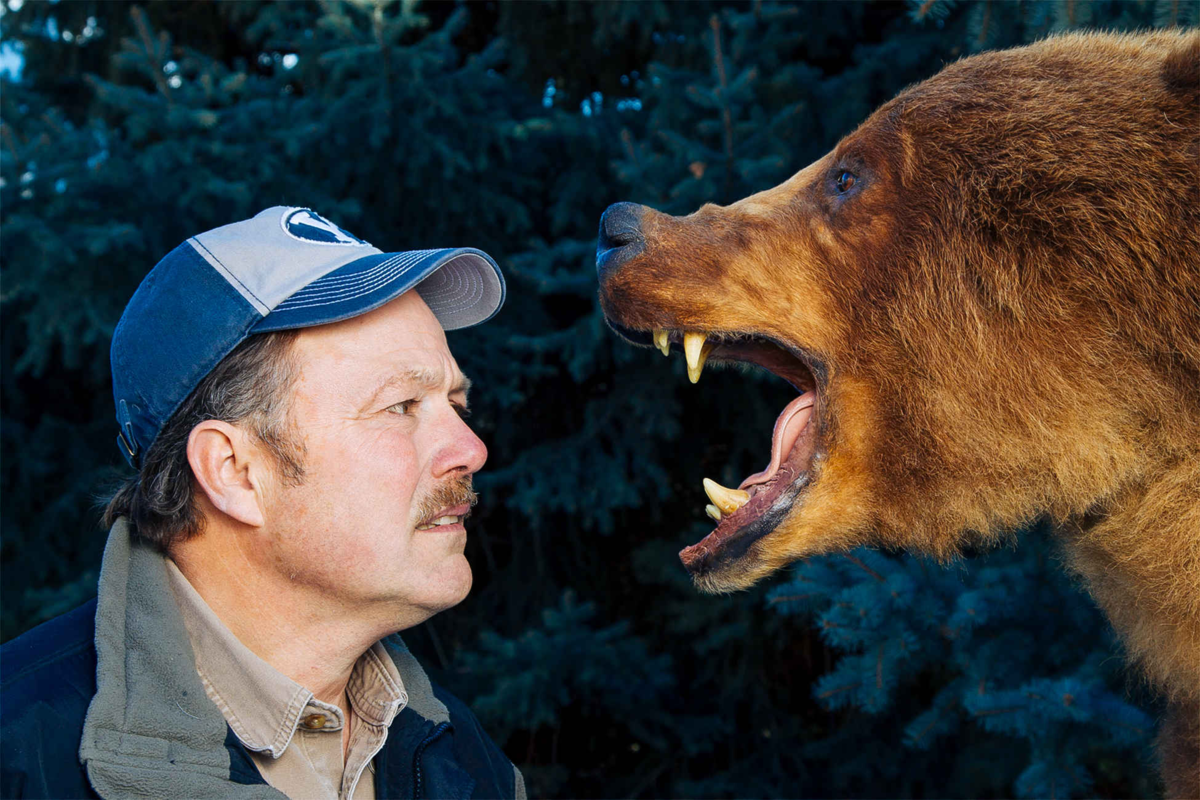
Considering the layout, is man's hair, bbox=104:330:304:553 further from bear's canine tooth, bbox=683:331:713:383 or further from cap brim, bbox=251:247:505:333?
bear's canine tooth, bbox=683:331:713:383

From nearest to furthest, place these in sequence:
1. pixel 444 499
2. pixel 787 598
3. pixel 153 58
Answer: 1. pixel 444 499
2. pixel 787 598
3. pixel 153 58

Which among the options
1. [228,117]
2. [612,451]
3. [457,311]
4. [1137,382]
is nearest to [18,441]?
[228,117]

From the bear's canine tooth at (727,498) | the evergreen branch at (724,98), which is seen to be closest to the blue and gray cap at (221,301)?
the bear's canine tooth at (727,498)

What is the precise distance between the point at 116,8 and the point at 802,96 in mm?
3523

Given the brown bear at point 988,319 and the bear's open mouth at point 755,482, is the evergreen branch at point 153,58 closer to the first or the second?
the brown bear at point 988,319

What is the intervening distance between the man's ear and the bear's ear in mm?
1734

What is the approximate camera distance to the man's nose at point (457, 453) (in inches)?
73.4

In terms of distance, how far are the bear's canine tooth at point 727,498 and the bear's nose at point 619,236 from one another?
492 mm

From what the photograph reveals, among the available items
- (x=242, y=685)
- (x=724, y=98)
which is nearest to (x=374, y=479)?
(x=242, y=685)

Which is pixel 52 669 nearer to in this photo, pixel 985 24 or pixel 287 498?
pixel 287 498

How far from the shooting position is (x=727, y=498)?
197 centimetres

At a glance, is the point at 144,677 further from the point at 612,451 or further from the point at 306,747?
the point at 612,451

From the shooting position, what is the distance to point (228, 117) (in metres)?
3.79

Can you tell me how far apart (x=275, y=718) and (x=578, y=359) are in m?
2.29
